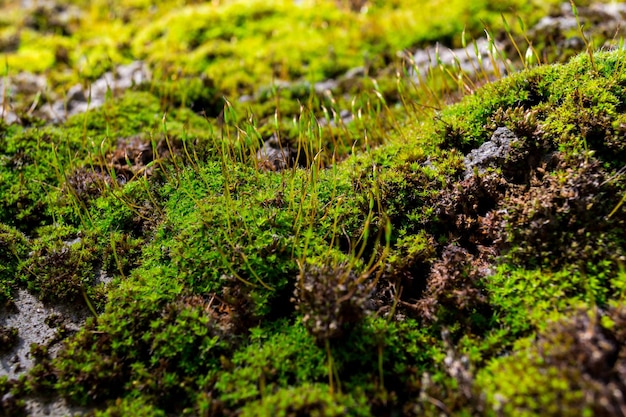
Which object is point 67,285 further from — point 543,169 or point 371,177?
point 543,169

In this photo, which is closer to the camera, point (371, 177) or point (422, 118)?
point (371, 177)

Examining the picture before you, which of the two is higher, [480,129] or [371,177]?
[480,129]

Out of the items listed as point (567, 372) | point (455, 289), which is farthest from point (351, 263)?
point (567, 372)

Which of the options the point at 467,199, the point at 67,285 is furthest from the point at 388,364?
the point at 67,285

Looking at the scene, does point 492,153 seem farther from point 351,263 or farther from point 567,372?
point 567,372

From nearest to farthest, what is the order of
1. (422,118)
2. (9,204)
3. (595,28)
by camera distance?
(9,204), (422,118), (595,28)

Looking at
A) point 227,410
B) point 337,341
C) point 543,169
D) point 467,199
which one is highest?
point 543,169
